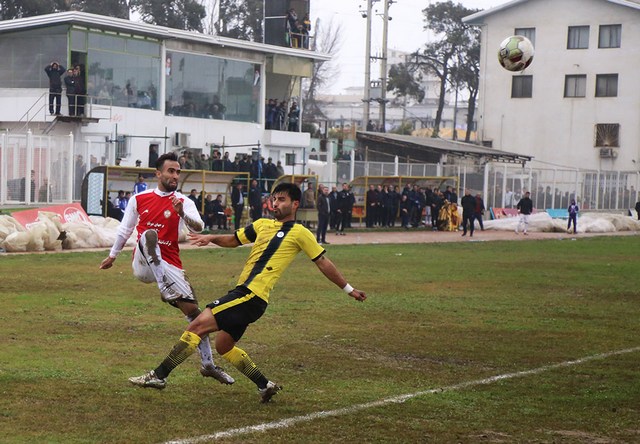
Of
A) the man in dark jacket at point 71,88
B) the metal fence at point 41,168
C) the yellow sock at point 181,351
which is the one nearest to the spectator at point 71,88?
the man in dark jacket at point 71,88

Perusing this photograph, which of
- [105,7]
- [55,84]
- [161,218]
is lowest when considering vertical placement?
[161,218]

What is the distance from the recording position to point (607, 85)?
64375 mm

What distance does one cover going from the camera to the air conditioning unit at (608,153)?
63.9 m

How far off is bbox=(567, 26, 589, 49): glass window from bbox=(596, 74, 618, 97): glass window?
2.26m

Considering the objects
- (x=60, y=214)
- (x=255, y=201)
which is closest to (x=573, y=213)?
(x=255, y=201)

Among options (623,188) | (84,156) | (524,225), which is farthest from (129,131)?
(623,188)

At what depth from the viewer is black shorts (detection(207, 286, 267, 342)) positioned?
853cm

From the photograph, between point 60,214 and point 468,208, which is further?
point 468,208

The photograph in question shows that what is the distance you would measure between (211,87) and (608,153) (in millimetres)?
28000

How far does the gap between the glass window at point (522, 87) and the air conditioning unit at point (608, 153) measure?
5.84 m

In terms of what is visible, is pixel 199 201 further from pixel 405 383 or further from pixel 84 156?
pixel 405 383

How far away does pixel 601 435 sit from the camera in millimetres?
8000

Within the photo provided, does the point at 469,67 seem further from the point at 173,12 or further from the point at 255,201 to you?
the point at 255,201

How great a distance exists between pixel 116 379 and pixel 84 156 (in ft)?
88.3
